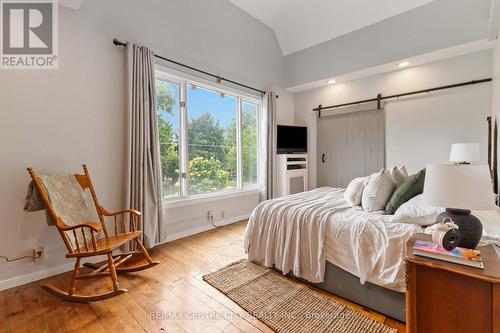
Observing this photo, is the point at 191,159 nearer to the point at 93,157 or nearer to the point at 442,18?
the point at 93,157

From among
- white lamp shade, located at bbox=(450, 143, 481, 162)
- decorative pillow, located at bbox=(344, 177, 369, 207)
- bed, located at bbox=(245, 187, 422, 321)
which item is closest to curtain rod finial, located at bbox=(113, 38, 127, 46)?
bed, located at bbox=(245, 187, 422, 321)

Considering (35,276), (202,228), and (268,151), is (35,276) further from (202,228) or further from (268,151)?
(268,151)

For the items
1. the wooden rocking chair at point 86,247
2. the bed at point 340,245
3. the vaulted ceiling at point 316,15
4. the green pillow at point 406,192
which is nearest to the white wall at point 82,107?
A: the wooden rocking chair at point 86,247

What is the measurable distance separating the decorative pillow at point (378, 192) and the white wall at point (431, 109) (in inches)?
81.5

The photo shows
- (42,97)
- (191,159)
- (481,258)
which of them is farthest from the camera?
(191,159)

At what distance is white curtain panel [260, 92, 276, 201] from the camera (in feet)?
14.4

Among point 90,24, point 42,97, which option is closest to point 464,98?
point 90,24

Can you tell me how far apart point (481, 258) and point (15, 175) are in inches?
130

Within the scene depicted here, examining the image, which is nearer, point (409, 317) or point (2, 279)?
point (409, 317)

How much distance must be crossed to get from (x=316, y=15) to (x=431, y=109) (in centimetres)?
245

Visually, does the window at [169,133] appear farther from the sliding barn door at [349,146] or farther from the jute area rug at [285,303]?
the sliding barn door at [349,146]

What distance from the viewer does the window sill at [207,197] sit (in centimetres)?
313

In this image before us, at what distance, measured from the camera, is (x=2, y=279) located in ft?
6.45

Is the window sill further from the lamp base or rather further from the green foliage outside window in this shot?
the lamp base
